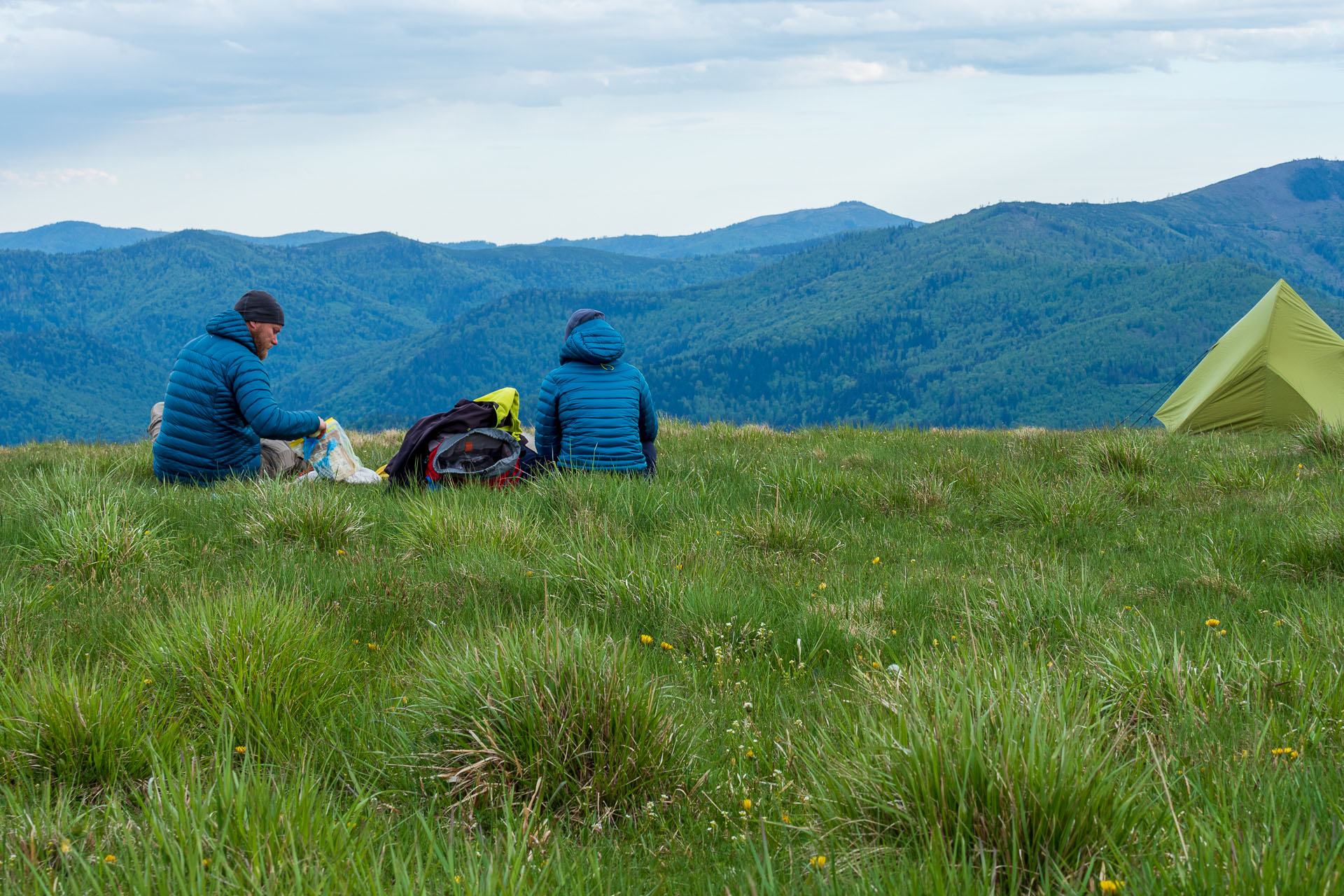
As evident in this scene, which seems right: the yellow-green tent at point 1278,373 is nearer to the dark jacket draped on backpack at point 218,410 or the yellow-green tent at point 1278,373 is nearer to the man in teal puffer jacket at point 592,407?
the man in teal puffer jacket at point 592,407

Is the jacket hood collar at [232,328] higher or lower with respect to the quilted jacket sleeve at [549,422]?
higher

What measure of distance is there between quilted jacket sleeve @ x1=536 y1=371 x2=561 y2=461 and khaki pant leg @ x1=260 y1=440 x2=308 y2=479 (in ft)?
7.63

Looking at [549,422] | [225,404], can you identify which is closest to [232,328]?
[225,404]

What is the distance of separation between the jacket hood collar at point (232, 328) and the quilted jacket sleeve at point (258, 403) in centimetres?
18

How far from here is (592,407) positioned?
7.32m

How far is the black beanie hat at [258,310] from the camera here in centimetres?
725

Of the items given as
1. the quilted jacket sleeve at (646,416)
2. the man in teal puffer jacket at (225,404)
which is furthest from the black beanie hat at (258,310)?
the quilted jacket sleeve at (646,416)

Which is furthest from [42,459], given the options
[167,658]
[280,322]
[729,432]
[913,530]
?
[913,530]

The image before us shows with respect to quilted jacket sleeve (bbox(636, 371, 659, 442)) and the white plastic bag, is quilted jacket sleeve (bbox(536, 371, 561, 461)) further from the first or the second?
the white plastic bag

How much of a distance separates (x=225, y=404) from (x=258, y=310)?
807 mm

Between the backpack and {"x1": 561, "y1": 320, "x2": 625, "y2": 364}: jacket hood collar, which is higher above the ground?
{"x1": 561, "y1": 320, "x2": 625, "y2": 364}: jacket hood collar

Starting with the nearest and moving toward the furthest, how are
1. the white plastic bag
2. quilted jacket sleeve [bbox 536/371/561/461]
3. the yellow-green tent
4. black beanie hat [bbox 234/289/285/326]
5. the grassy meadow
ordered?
the grassy meadow → black beanie hat [bbox 234/289/285/326] → quilted jacket sleeve [bbox 536/371/561/461] → the white plastic bag → the yellow-green tent

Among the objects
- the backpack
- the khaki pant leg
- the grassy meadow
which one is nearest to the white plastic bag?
the khaki pant leg

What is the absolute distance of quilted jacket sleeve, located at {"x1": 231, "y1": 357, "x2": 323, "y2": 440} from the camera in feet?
23.4
